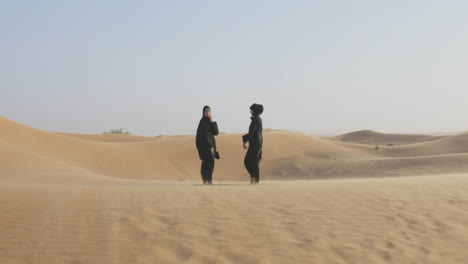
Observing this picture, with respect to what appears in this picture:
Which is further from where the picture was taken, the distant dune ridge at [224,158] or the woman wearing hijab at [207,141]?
the distant dune ridge at [224,158]

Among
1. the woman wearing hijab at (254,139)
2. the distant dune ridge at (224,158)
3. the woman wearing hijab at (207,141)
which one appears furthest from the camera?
the distant dune ridge at (224,158)

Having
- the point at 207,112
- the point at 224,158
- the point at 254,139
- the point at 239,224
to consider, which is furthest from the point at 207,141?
the point at 224,158

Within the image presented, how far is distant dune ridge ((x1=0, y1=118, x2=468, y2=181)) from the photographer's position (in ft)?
74.2

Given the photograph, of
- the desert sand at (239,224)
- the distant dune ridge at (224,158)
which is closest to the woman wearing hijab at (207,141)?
the desert sand at (239,224)

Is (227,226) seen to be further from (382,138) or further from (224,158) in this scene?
(382,138)

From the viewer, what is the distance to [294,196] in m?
7.86

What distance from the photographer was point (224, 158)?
89.8ft

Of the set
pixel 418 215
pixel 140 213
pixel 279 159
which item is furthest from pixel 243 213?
pixel 279 159

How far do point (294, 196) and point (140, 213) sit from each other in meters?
2.97

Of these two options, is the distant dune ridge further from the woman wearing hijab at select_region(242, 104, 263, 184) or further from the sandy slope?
the sandy slope

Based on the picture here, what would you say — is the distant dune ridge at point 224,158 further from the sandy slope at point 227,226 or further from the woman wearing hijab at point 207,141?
the sandy slope at point 227,226

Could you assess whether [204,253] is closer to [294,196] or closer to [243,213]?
[243,213]

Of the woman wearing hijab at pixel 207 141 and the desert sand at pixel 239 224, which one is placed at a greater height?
the woman wearing hijab at pixel 207 141

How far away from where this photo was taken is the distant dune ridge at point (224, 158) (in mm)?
22609
